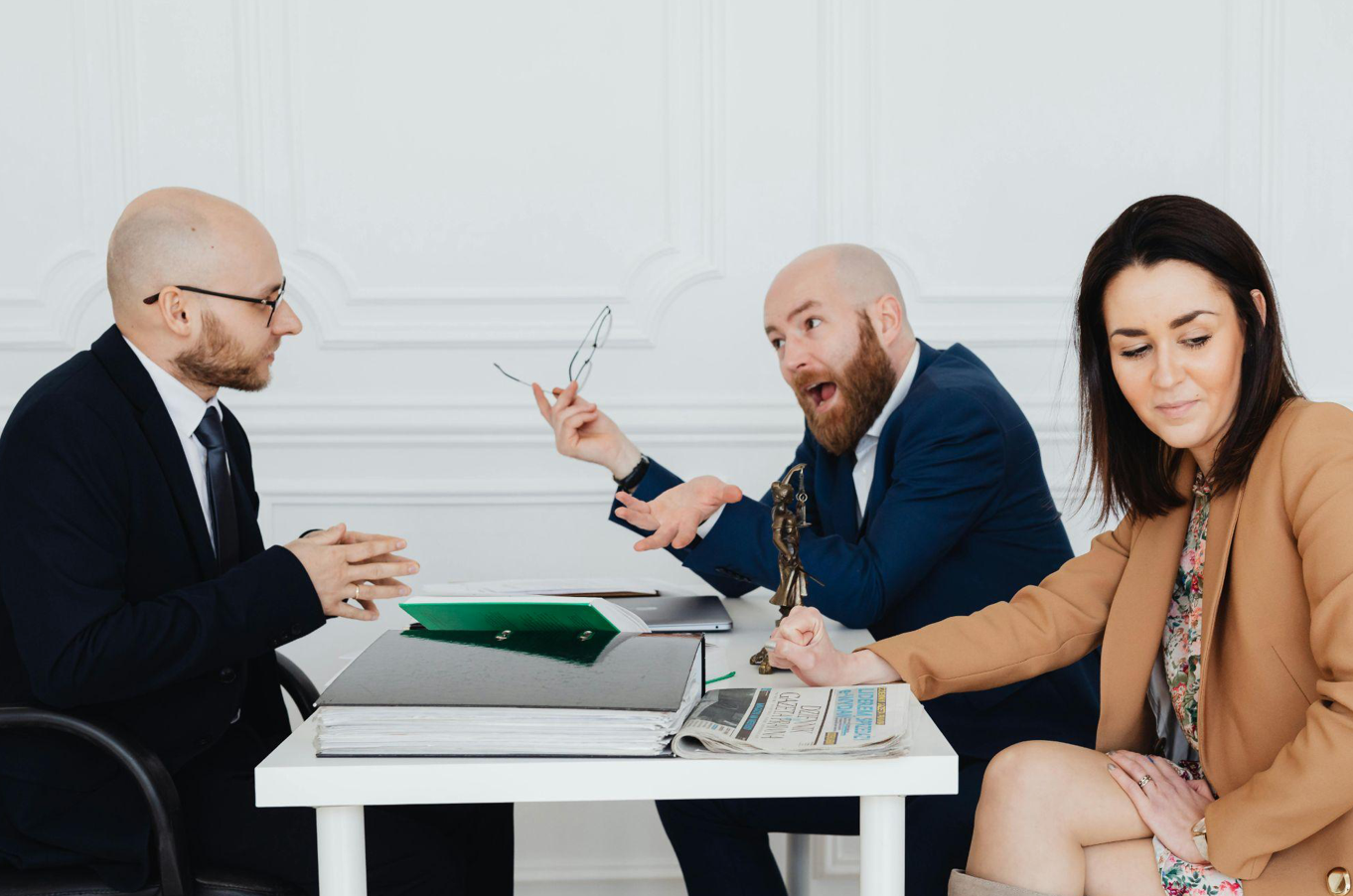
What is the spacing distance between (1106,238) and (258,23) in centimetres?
235

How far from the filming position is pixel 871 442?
2451 mm

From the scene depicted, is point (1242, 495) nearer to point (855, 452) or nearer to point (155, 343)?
point (855, 452)

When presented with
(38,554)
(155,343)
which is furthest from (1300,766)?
(155,343)

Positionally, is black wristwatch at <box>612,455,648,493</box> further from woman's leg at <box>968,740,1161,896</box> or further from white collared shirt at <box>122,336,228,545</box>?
woman's leg at <box>968,740,1161,896</box>

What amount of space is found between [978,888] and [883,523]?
0.78m

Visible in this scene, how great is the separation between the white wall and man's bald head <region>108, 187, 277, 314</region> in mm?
1175

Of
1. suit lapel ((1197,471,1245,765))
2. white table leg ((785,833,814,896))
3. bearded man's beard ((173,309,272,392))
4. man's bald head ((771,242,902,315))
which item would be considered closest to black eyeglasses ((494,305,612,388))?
man's bald head ((771,242,902,315))

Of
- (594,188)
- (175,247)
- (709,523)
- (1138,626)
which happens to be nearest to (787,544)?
(709,523)

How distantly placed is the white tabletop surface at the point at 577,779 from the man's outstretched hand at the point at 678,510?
2.79 ft

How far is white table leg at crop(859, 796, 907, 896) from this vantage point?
4.19ft

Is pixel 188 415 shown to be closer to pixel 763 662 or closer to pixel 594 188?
pixel 763 662

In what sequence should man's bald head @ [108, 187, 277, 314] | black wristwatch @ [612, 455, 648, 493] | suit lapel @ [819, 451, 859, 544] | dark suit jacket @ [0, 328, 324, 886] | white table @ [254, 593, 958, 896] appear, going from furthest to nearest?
suit lapel @ [819, 451, 859, 544] < black wristwatch @ [612, 455, 648, 493] < man's bald head @ [108, 187, 277, 314] < dark suit jacket @ [0, 328, 324, 886] < white table @ [254, 593, 958, 896]

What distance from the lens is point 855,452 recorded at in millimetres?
2484

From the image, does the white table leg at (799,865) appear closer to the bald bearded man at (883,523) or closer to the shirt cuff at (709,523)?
the bald bearded man at (883,523)
